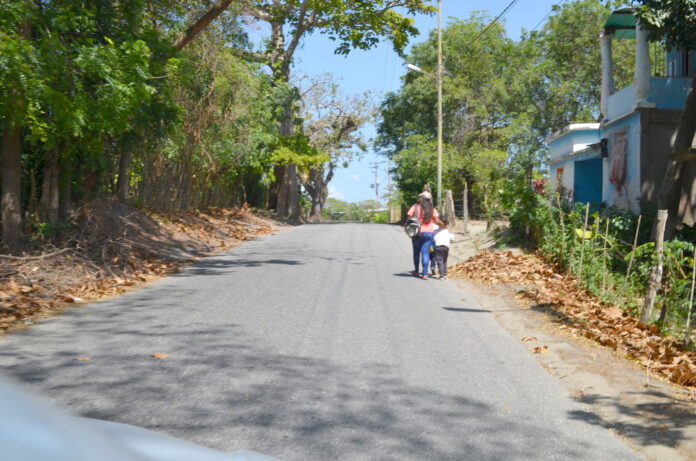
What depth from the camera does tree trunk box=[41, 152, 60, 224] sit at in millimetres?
11789

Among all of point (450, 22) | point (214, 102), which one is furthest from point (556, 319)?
point (450, 22)

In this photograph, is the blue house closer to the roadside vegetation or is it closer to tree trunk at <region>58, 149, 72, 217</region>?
the roadside vegetation

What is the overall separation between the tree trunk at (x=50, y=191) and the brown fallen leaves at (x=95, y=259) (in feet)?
1.48

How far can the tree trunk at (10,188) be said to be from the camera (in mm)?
10477

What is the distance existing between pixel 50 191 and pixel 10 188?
1438 millimetres

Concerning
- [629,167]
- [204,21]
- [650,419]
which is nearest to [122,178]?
[204,21]

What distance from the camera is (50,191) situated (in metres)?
11.9

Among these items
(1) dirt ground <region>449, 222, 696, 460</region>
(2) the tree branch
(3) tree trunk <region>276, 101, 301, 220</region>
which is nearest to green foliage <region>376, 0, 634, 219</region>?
(3) tree trunk <region>276, 101, 301, 220</region>

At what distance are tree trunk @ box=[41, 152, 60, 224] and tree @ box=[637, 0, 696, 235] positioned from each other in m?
12.3

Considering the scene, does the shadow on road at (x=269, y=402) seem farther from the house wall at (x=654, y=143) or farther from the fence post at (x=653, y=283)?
the house wall at (x=654, y=143)

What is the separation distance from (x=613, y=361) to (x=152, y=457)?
6136 mm

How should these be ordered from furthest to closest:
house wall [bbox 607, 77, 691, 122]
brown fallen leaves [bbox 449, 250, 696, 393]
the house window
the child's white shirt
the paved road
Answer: the house window
house wall [bbox 607, 77, 691, 122]
the child's white shirt
brown fallen leaves [bbox 449, 250, 696, 393]
the paved road

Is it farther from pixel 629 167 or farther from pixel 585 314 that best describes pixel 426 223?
pixel 629 167

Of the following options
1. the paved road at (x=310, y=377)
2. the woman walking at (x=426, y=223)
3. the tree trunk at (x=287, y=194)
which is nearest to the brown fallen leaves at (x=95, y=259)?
the paved road at (x=310, y=377)
